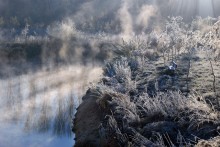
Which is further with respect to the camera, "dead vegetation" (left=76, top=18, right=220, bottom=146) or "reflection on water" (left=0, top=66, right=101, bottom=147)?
"reflection on water" (left=0, top=66, right=101, bottom=147)

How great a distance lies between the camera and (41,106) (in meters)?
12.2

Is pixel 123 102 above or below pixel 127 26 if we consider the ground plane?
below

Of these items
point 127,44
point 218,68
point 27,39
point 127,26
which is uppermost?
point 127,26

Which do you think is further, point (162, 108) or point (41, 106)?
point (41, 106)

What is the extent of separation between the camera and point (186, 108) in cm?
822

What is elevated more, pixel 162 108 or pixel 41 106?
pixel 41 106

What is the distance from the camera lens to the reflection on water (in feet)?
31.8

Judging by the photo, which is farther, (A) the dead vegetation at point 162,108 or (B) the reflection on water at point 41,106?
(B) the reflection on water at point 41,106

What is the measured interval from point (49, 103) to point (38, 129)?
7.94 ft

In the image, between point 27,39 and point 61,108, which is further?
point 27,39

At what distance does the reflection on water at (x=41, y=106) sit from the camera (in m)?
9.69

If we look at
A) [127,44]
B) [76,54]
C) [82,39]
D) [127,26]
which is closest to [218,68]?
[127,44]

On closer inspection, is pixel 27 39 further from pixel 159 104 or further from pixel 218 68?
pixel 159 104

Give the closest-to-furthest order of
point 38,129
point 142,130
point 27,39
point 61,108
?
point 142,130
point 38,129
point 61,108
point 27,39
